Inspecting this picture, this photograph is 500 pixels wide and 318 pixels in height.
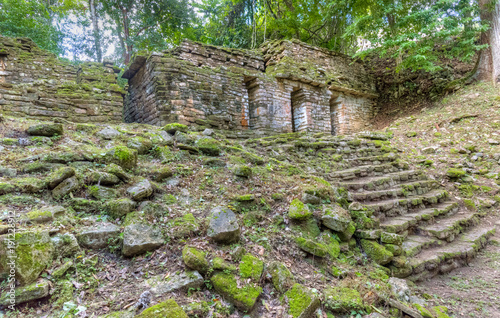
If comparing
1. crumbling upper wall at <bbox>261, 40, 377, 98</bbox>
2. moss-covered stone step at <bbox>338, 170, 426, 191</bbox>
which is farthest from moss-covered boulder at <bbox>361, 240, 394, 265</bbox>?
crumbling upper wall at <bbox>261, 40, 377, 98</bbox>

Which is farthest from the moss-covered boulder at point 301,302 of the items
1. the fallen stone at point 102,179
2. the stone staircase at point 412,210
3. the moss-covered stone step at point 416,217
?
the fallen stone at point 102,179

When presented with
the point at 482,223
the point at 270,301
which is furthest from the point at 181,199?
the point at 482,223

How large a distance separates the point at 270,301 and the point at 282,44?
27.8ft

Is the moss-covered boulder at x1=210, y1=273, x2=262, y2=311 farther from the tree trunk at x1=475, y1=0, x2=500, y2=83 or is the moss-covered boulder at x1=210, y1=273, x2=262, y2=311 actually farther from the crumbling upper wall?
the tree trunk at x1=475, y1=0, x2=500, y2=83

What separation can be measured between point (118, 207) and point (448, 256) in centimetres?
409

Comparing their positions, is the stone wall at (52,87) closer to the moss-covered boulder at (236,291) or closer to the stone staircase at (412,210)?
the stone staircase at (412,210)

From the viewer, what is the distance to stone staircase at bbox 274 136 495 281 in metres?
3.12

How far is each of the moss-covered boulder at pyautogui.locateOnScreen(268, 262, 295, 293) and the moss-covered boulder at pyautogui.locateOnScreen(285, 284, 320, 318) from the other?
56mm

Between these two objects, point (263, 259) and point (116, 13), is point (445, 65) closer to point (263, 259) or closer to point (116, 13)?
point (263, 259)

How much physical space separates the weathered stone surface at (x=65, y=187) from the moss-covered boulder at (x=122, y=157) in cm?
59

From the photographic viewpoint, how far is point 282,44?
852cm

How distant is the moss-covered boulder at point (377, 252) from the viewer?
276 centimetres

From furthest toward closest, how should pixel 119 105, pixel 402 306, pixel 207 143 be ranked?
1. pixel 119 105
2. pixel 207 143
3. pixel 402 306

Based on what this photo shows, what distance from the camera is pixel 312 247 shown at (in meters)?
2.49
